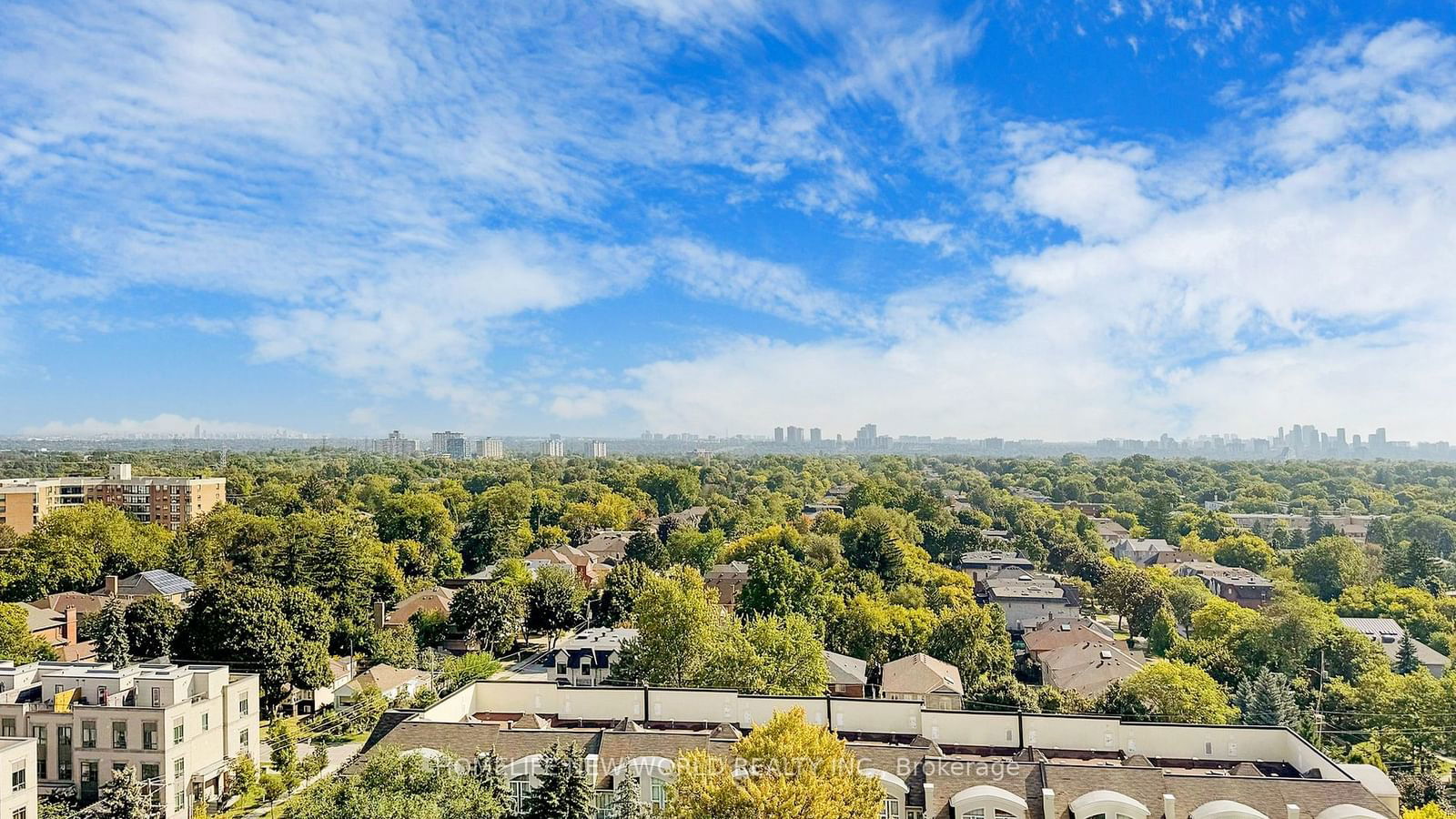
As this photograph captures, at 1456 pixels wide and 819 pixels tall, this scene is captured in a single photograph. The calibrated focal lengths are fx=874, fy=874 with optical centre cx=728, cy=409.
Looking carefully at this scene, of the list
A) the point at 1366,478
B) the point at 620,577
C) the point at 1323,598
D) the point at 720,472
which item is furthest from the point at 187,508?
the point at 1366,478

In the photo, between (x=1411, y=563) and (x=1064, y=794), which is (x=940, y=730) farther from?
(x=1411, y=563)

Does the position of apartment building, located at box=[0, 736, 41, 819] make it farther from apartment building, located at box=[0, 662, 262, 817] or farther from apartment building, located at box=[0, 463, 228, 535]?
apartment building, located at box=[0, 463, 228, 535]

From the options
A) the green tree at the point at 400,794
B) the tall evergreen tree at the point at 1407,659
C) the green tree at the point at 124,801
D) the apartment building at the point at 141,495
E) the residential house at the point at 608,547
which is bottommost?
the tall evergreen tree at the point at 1407,659

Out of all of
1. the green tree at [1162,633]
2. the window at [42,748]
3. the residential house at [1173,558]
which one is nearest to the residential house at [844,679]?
the green tree at [1162,633]

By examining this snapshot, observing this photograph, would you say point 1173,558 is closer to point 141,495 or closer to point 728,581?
point 728,581

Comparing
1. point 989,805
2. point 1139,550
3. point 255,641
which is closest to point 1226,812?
point 989,805

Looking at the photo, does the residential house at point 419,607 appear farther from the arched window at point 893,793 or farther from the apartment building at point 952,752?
the arched window at point 893,793

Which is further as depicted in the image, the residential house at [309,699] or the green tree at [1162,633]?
the green tree at [1162,633]

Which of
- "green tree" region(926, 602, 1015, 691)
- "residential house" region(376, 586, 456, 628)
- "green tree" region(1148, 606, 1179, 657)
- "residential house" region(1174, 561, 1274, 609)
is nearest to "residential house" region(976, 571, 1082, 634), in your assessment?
"green tree" region(1148, 606, 1179, 657)
